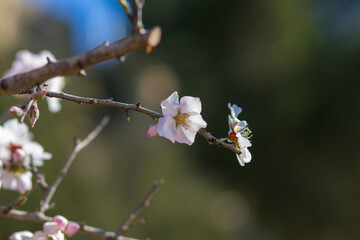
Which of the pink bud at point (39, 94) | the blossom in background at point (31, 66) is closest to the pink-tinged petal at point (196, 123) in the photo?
the pink bud at point (39, 94)

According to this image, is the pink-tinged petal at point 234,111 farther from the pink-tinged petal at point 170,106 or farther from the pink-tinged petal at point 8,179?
the pink-tinged petal at point 8,179

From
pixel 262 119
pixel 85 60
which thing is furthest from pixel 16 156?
pixel 262 119

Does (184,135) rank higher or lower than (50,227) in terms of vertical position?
higher

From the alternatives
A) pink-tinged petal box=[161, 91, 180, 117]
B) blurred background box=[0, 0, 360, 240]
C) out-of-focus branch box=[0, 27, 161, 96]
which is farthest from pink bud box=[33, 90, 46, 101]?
blurred background box=[0, 0, 360, 240]

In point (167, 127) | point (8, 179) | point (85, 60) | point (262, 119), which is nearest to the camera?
point (85, 60)

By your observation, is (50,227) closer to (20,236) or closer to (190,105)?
(20,236)

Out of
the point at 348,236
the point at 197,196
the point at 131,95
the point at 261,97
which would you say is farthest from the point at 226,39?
the point at 348,236

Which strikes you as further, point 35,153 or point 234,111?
point 35,153

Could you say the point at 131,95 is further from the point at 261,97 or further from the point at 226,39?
the point at 261,97
